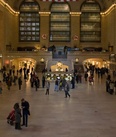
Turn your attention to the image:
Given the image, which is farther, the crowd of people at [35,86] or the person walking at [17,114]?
the crowd of people at [35,86]

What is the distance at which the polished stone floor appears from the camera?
50.2 ft

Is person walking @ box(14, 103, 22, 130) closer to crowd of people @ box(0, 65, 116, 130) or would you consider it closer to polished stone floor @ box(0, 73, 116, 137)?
crowd of people @ box(0, 65, 116, 130)

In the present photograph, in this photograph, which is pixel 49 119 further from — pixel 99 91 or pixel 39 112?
pixel 99 91

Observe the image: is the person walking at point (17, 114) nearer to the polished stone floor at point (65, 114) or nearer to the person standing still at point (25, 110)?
the polished stone floor at point (65, 114)

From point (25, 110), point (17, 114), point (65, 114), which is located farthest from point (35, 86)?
point (17, 114)

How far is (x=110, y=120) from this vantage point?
58.5 feet

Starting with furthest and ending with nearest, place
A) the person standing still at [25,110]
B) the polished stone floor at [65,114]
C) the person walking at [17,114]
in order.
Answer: the person standing still at [25,110] → the person walking at [17,114] → the polished stone floor at [65,114]

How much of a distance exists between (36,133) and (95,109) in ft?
22.2

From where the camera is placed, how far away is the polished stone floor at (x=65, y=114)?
15.3m

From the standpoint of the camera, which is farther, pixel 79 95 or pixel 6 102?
pixel 79 95

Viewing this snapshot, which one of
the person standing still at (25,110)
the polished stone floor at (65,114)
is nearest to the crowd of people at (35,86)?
the person standing still at (25,110)

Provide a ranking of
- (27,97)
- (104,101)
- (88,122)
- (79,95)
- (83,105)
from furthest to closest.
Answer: (79,95) → (27,97) → (104,101) → (83,105) → (88,122)

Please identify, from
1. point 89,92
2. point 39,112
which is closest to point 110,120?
point 39,112

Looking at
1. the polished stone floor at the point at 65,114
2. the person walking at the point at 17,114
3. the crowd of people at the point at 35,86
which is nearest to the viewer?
the polished stone floor at the point at 65,114
